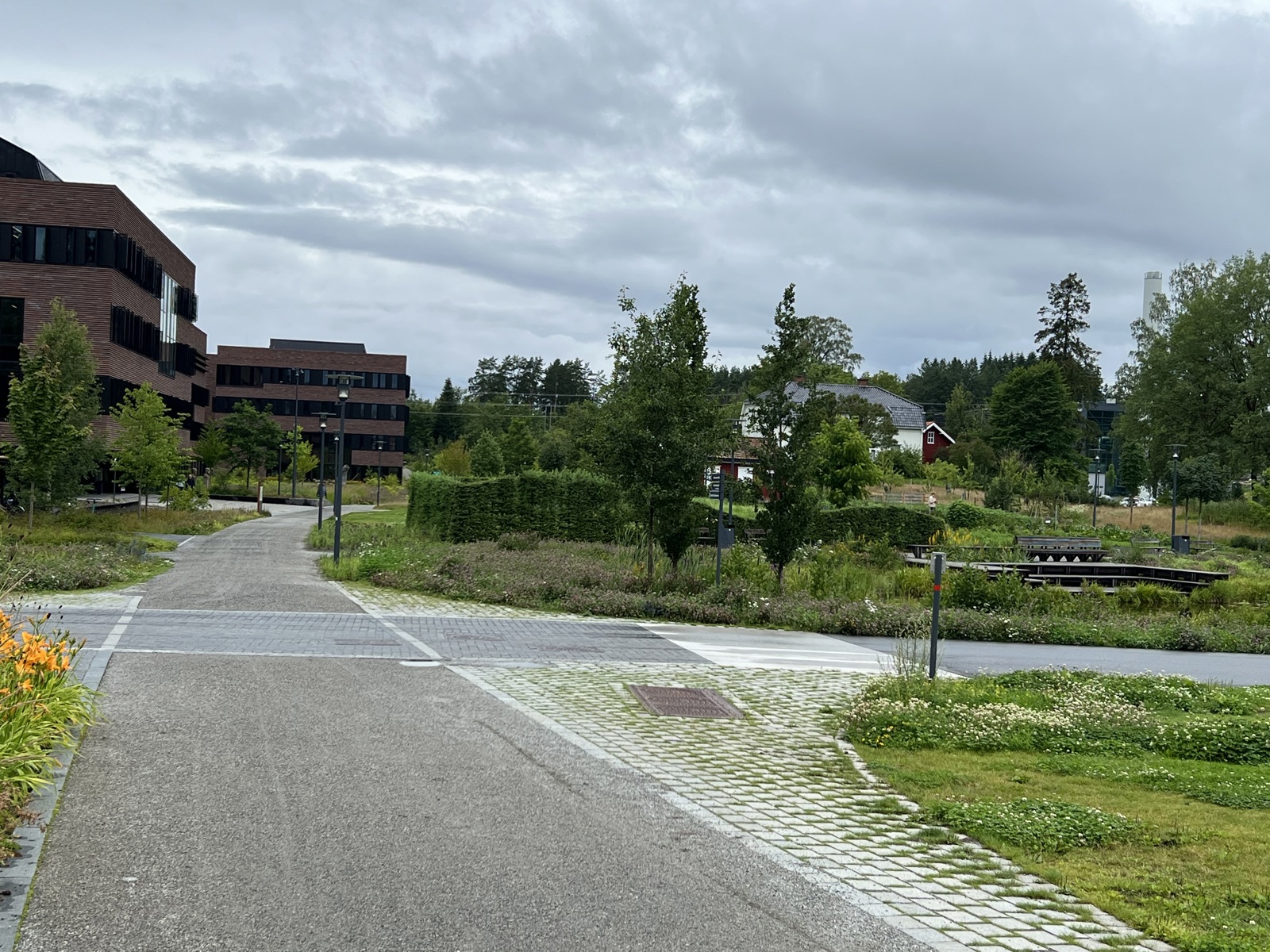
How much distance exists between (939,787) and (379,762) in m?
4.04

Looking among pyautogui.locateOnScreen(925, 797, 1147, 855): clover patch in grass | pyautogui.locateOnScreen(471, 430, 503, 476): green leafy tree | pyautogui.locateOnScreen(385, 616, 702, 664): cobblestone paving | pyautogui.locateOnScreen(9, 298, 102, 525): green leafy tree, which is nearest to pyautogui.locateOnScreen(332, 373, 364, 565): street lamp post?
pyautogui.locateOnScreen(9, 298, 102, 525): green leafy tree

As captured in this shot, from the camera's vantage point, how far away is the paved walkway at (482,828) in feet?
17.3

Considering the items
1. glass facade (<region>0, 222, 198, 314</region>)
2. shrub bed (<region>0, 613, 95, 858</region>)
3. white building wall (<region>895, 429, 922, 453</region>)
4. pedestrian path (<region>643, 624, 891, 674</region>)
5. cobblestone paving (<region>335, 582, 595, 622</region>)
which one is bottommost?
pedestrian path (<region>643, 624, 891, 674</region>)

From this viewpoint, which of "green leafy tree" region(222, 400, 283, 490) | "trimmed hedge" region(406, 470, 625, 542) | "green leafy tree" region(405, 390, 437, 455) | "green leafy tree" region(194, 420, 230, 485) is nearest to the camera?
"trimmed hedge" region(406, 470, 625, 542)

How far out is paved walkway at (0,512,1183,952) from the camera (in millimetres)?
5258

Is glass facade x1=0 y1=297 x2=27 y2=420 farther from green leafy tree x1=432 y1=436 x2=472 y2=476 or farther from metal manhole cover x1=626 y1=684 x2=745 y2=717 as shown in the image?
metal manhole cover x1=626 y1=684 x2=745 y2=717

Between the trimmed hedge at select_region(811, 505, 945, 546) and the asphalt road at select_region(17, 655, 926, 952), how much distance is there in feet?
98.2

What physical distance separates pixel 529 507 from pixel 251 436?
40.5 m

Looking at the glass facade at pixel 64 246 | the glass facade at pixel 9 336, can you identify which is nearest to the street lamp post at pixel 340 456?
the glass facade at pixel 64 246

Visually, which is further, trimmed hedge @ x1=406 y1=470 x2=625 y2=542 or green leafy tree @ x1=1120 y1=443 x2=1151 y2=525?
green leafy tree @ x1=1120 y1=443 x2=1151 y2=525

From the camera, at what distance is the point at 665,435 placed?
20984 millimetres

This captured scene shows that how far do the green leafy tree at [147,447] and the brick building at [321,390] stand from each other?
2190 inches

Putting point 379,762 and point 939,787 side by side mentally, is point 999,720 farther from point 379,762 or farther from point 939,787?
point 379,762

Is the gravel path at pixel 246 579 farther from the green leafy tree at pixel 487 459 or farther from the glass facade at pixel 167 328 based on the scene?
the glass facade at pixel 167 328
